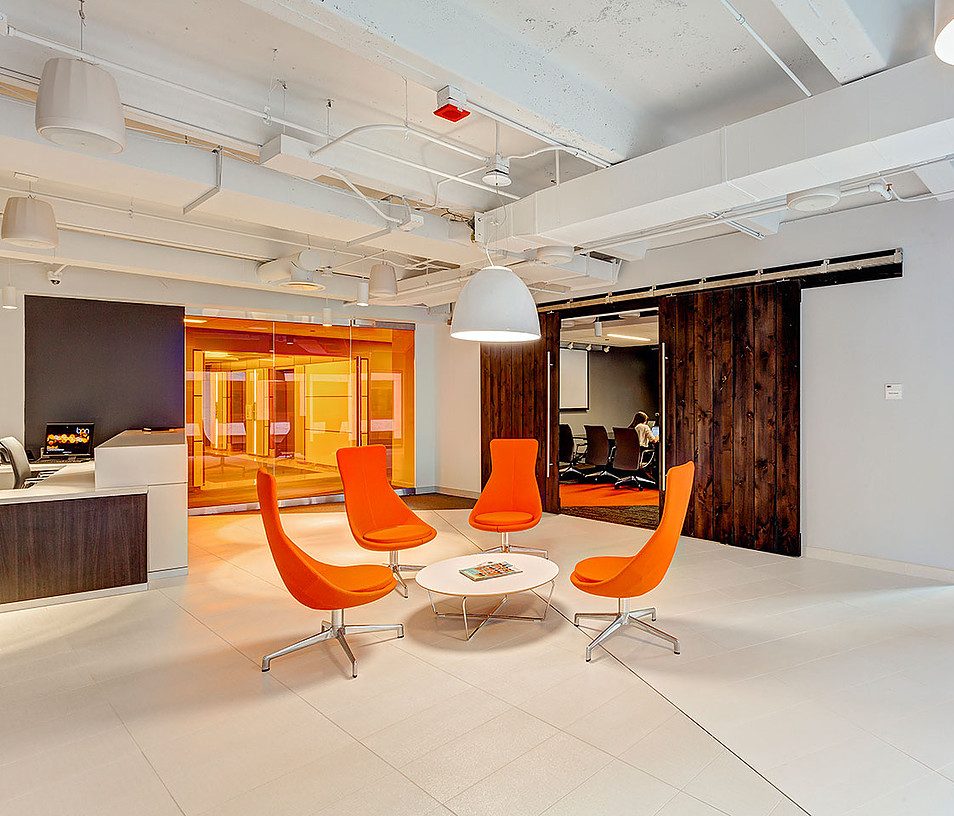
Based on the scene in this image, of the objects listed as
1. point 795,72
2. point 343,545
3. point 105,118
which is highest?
point 795,72

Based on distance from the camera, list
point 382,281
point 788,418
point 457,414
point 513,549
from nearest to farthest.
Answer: point 788,418
point 513,549
point 382,281
point 457,414

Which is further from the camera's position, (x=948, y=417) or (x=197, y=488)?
(x=197, y=488)

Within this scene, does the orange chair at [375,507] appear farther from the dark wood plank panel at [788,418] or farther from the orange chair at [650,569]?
the dark wood plank panel at [788,418]

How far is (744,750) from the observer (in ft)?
9.50

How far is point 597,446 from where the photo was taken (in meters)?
11.4

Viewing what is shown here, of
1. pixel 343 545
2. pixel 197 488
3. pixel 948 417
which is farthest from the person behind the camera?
pixel 197 488

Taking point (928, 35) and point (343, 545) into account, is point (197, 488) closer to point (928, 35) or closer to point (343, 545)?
point (343, 545)

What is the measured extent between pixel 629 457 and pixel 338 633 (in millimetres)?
7603

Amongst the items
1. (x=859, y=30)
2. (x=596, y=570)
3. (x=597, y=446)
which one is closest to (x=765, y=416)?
(x=596, y=570)

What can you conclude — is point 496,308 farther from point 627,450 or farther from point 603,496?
point 627,450

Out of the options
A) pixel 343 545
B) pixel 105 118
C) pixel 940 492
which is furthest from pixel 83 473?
pixel 940 492

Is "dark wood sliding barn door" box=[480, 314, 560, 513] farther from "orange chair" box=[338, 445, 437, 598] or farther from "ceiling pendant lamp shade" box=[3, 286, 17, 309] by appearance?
"ceiling pendant lamp shade" box=[3, 286, 17, 309]

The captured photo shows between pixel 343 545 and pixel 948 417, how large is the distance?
5741mm

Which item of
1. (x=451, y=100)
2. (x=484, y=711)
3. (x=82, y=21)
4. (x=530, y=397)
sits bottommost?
(x=484, y=711)
